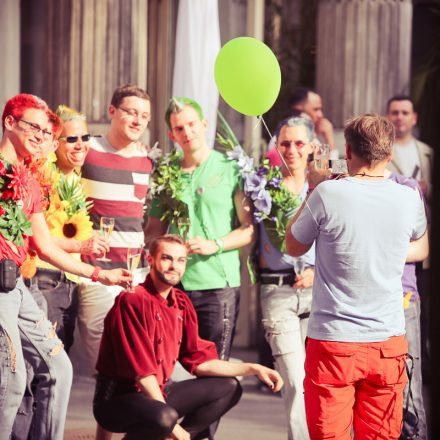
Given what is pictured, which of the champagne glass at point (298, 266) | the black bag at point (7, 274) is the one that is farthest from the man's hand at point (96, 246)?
the champagne glass at point (298, 266)

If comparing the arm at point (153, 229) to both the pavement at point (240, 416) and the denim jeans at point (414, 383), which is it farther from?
the denim jeans at point (414, 383)

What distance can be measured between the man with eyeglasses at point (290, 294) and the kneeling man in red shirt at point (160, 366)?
0.85ft

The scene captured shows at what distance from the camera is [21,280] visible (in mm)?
5207

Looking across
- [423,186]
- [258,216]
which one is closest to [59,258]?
[258,216]

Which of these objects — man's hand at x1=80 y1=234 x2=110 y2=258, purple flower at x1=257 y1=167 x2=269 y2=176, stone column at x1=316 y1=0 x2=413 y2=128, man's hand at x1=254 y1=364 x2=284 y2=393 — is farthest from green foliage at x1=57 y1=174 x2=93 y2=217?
stone column at x1=316 y1=0 x2=413 y2=128

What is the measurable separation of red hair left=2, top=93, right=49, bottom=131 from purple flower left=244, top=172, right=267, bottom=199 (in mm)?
1235

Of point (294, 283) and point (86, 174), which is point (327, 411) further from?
point (86, 174)

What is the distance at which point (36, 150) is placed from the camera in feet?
17.4

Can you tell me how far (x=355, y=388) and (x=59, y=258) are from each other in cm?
163

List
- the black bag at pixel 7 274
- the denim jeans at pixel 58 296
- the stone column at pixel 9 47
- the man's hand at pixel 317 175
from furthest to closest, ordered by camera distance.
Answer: the stone column at pixel 9 47 → the denim jeans at pixel 58 296 → the black bag at pixel 7 274 → the man's hand at pixel 317 175

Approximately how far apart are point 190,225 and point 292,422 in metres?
1.15

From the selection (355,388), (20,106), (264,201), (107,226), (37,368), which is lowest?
(37,368)

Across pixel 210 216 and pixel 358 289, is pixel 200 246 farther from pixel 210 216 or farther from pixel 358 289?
pixel 358 289

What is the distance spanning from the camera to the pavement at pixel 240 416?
256 inches
